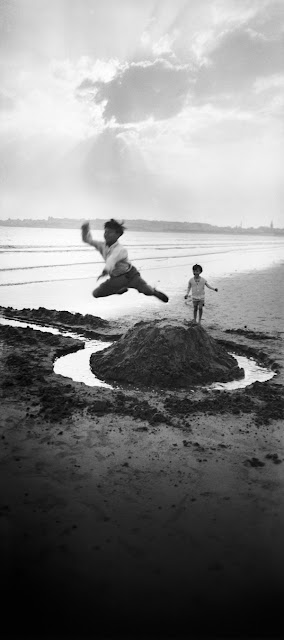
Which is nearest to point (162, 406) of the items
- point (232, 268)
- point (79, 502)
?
point (79, 502)

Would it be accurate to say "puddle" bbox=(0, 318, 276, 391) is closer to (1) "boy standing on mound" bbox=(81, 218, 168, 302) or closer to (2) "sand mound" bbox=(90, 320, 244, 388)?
(2) "sand mound" bbox=(90, 320, 244, 388)

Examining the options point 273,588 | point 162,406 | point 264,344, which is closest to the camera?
point 273,588

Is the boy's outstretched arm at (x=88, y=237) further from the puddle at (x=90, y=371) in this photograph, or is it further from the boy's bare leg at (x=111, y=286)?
the puddle at (x=90, y=371)

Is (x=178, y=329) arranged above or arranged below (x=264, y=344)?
above

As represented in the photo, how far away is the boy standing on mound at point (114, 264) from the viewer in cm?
476

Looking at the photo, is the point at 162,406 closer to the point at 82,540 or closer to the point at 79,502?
the point at 79,502

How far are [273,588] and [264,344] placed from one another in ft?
26.0

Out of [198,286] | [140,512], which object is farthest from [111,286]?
[198,286]

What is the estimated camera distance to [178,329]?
8.95 m

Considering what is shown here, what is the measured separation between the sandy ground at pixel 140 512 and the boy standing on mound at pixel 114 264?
2075 millimetres

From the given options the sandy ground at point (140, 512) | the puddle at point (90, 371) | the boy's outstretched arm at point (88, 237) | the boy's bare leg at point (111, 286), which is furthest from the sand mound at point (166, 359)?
the boy's outstretched arm at point (88, 237)

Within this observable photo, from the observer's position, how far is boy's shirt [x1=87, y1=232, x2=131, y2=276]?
4.73 meters

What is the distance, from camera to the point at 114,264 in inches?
187

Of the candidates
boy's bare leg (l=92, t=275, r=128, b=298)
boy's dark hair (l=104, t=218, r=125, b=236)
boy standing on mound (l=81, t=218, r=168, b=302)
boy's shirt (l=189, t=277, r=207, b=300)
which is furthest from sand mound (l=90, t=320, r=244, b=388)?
boy's dark hair (l=104, t=218, r=125, b=236)
